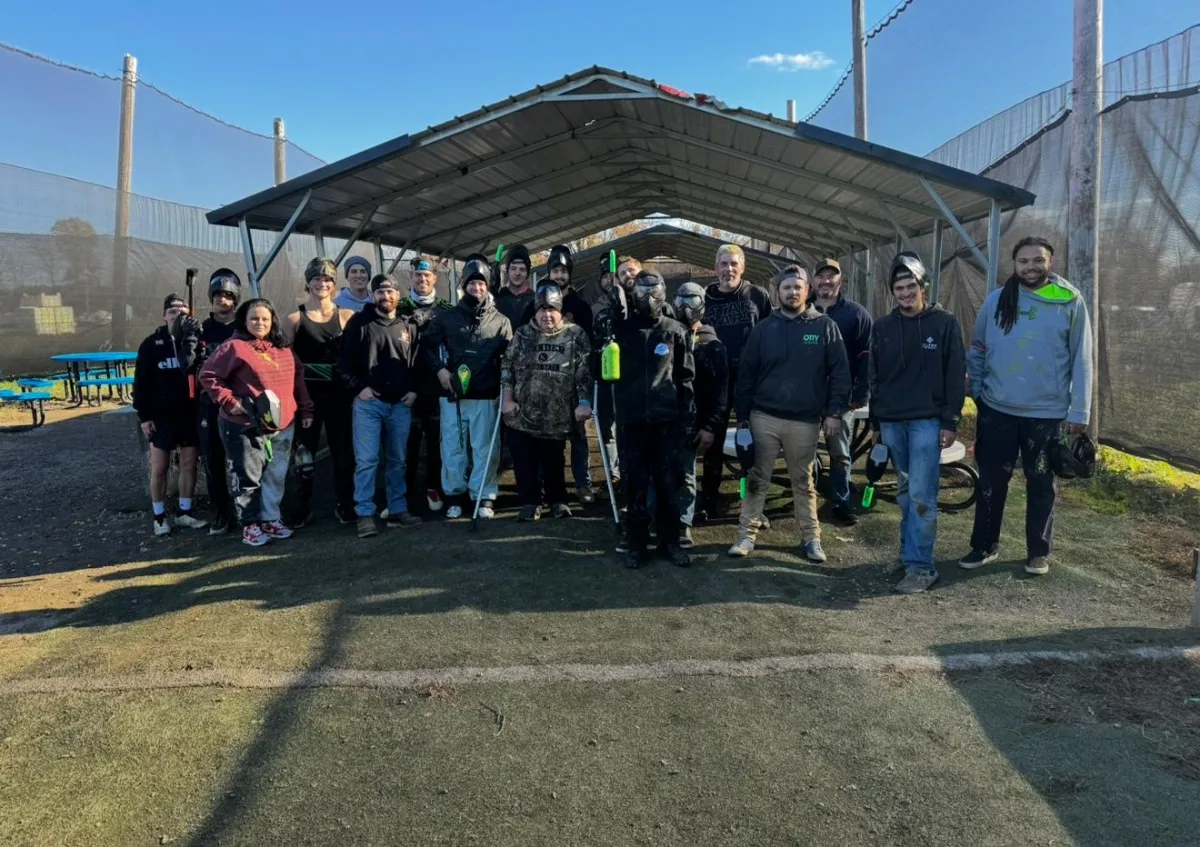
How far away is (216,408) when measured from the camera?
Answer: 208 inches

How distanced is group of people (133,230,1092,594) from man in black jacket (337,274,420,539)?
0.05 ft

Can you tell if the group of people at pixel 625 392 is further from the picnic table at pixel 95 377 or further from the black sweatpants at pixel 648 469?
the picnic table at pixel 95 377

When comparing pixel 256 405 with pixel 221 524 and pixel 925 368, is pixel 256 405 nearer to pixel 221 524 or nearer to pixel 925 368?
pixel 221 524

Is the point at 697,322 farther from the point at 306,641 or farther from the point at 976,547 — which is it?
the point at 306,641

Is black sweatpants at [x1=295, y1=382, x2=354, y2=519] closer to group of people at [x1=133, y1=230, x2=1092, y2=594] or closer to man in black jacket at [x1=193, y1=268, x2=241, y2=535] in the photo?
group of people at [x1=133, y1=230, x2=1092, y2=594]

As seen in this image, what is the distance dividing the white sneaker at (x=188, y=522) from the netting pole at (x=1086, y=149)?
788 centimetres

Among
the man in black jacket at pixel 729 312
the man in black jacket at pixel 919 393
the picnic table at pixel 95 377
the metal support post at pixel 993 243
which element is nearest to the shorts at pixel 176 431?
the man in black jacket at pixel 729 312

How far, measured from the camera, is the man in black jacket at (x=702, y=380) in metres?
4.74

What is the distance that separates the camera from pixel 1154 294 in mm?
6035

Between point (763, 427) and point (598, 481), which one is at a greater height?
point (763, 427)

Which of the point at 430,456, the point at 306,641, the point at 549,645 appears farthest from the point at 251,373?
the point at 549,645

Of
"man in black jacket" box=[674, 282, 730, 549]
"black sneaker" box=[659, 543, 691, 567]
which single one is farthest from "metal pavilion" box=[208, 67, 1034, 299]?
"black sneaker" box=[659, 543, 691, 567]

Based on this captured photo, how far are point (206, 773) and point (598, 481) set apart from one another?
4584 millimetres

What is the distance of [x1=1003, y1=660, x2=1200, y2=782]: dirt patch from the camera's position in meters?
2.64
